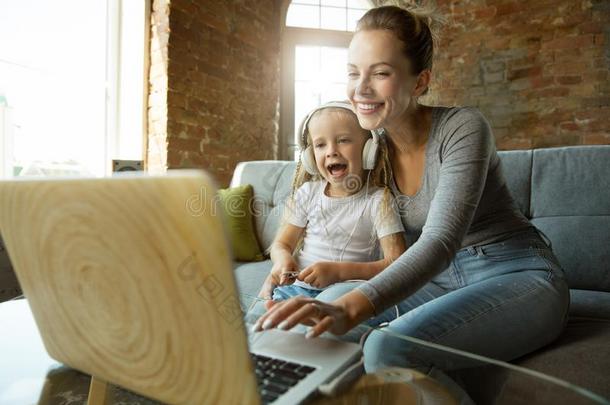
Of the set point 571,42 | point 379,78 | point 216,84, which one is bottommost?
point 379,78

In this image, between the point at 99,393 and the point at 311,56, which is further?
the point at 311,56

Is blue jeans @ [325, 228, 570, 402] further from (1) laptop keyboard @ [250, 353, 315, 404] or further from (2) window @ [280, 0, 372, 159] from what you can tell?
(2) window @ [280, 0, 372, 159]

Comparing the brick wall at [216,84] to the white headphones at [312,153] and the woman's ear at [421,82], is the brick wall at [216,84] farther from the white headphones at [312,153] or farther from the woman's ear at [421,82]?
the woman's ear at [421,82]

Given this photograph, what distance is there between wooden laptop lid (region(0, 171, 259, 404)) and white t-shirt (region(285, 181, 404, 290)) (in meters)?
0.85

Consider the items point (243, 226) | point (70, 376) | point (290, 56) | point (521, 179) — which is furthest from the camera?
point (290, 56)

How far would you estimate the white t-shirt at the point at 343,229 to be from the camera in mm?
1346

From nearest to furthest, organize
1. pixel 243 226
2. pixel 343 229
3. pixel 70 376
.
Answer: pixel 70 376, pixel 343 229, pixel 243 226

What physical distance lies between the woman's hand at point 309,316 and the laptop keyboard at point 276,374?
5cm

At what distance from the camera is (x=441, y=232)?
34.7 inches

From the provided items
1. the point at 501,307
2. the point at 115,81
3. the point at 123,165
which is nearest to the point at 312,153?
the point at 501,307

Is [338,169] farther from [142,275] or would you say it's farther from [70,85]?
[70,85]

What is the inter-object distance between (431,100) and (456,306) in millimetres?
3219

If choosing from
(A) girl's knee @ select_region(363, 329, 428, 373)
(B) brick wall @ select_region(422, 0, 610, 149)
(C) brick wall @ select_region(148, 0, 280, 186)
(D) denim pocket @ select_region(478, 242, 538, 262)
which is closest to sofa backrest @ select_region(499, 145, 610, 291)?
(D) denim pocket @ select_region(478, 242, 538, 262)

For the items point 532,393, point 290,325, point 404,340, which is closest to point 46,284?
point 290,325
